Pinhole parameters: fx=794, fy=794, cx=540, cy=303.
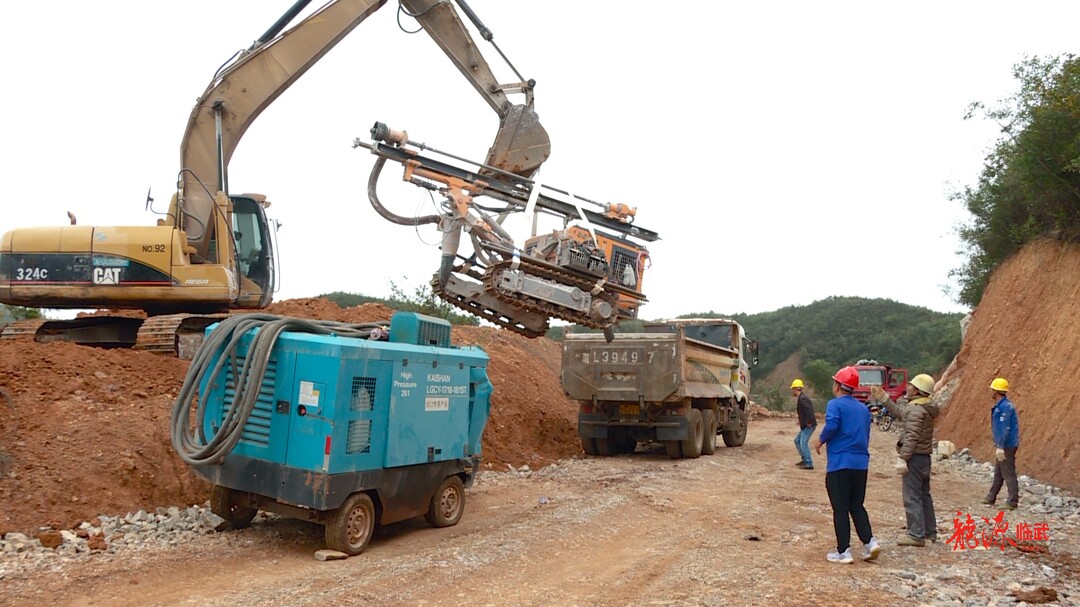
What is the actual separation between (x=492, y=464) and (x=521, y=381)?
16.4ft

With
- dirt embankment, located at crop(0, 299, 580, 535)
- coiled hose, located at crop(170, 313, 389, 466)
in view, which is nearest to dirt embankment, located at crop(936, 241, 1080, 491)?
coiled hose, located at crop(170, 313, 389, 466)

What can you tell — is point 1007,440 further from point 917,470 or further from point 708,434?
point 708,434

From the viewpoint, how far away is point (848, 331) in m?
57.3

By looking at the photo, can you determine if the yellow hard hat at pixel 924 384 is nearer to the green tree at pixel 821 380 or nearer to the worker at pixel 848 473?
the worker at pixel 848 473

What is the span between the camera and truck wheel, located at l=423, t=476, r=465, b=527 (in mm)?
7734

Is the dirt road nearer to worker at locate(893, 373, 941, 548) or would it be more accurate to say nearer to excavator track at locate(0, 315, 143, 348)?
worker at locate(893, 373, 941, 548)

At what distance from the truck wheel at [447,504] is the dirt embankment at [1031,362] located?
7866 millimetres

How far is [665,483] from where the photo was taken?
441 inches

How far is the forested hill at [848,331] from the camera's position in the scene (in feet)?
170

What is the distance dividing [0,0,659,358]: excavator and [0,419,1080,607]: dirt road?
2.71m

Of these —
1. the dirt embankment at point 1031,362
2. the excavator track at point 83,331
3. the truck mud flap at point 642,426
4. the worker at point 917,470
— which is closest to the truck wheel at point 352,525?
the worker at point 917,470

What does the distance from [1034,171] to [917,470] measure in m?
9.49

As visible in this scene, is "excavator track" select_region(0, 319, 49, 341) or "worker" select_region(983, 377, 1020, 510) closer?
"worker" select_region(983, 377, 1020, 510)

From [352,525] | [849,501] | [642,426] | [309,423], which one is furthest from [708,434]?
[309,423]
